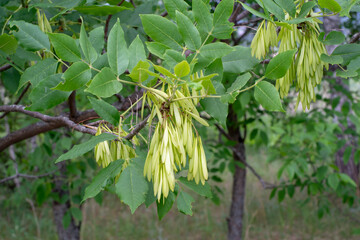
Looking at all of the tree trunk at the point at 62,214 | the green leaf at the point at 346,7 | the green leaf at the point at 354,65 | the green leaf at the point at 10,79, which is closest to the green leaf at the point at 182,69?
the green leaf at the point at 346,7

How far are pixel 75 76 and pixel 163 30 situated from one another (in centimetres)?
25

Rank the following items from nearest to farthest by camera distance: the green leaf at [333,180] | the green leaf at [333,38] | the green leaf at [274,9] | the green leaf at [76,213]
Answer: the green leaf at [274,9] < the green leaf at [333,38] < the green leaf at [333,180] < the green leaf at [76,213]

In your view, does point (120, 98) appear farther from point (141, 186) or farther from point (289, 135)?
point (289, 135)

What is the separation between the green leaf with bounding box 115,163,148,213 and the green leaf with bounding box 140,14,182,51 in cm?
34

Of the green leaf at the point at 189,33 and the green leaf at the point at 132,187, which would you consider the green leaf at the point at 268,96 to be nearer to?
the green leaf at the point at 189,33

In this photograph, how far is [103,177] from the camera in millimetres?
858

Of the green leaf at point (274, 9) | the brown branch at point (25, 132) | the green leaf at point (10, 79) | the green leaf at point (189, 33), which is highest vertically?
the green leaf at point (274, 9)

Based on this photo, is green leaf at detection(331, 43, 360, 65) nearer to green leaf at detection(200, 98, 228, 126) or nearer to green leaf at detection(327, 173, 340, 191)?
green leaf at detection(200, 98, 228, 126)

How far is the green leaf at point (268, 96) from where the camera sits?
2.68 feet

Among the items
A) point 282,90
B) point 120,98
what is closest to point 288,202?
point 120,98

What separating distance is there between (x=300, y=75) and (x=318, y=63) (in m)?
0.07

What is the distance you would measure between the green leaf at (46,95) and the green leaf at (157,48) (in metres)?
0.30

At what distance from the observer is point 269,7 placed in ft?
2.96

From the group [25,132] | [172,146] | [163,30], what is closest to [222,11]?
[163,30]
